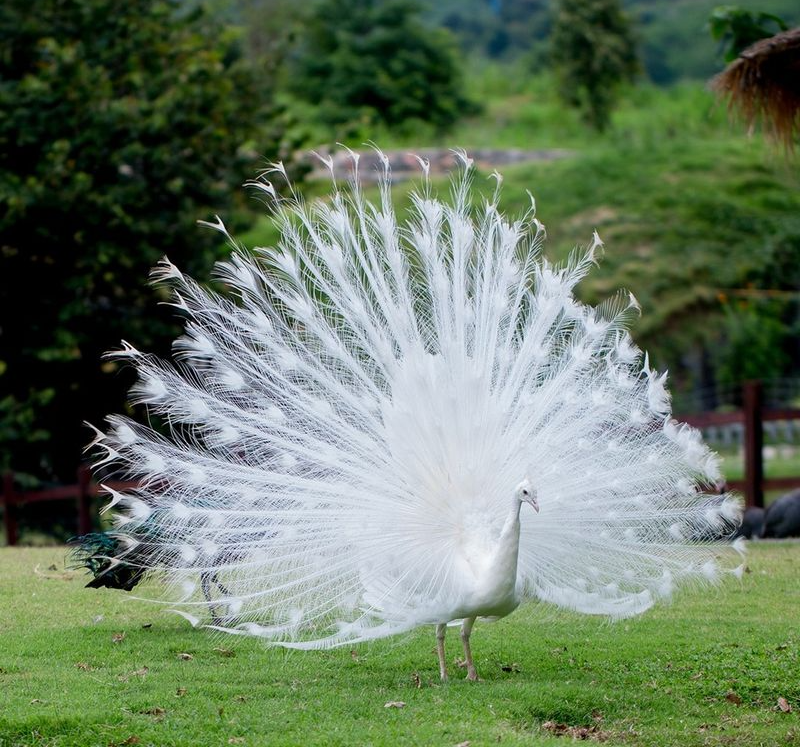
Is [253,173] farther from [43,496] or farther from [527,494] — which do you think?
[527,494]

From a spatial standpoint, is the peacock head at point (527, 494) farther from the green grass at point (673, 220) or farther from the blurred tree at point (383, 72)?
the blurred tree at point (383, 72)

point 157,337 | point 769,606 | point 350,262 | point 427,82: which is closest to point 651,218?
point 427,82

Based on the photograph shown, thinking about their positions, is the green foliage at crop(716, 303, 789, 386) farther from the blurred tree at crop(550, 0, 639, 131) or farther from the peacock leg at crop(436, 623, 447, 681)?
the peacock leg at crop(436, 623, 447, 681)

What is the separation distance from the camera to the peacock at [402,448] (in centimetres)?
671

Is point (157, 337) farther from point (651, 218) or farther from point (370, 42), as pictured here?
point (370, 42)

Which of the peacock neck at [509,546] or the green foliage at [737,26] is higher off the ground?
the green foliage at [737,26]

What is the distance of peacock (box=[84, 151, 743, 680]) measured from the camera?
6.71 m

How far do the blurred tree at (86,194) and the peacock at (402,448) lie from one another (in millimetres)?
8502

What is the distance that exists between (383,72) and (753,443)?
62.3 ft

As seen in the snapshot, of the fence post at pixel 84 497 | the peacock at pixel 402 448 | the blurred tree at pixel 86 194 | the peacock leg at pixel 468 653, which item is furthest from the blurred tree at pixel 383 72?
the peacock leg at pixel 468 653

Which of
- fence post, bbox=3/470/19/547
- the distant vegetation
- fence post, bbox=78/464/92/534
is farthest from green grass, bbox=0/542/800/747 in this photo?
fence post, bbox=3/470/19/547

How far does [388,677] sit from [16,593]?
3.39m

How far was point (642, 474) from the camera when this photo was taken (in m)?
7.29

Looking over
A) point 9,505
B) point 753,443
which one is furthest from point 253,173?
point 753,443
